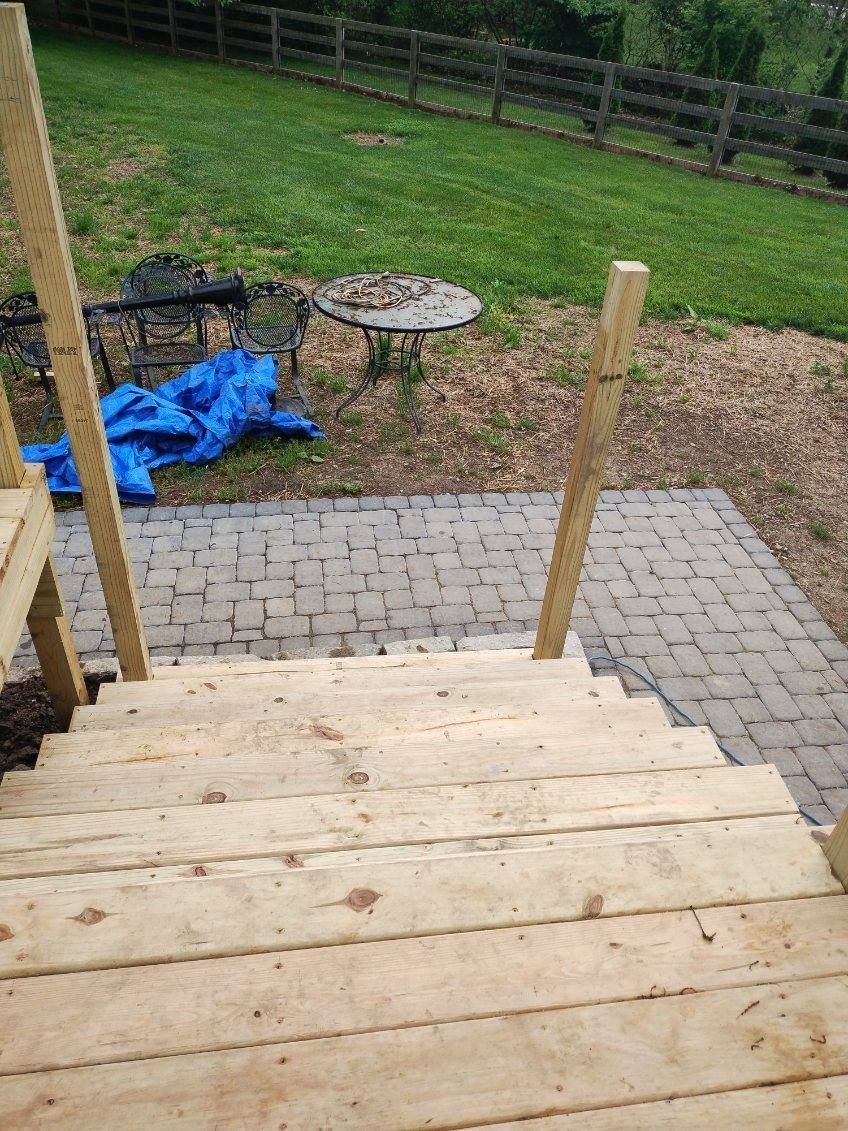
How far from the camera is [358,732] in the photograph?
2.59 m

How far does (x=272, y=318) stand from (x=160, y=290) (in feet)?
3.11

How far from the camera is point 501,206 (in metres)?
11.1

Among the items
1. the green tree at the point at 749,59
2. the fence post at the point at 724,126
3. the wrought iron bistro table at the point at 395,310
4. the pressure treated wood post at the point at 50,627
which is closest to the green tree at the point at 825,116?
the green tree at the point at 749,59

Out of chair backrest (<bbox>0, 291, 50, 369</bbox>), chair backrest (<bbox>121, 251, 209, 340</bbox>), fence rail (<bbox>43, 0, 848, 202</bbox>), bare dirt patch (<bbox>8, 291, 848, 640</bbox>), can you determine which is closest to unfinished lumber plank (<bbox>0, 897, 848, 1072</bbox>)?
bare dirt patch (<bbox>8, 291, 848, 640</bbox>)

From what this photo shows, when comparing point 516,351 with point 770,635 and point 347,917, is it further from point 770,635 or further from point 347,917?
point 347,917

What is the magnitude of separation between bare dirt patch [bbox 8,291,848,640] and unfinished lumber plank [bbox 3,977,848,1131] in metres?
3.89

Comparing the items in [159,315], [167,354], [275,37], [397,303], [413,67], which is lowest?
[167,354]

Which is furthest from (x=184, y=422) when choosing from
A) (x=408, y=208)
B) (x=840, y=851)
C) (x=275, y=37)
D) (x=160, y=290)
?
(x=275, y=37)

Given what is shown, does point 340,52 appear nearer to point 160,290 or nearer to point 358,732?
point 160,290

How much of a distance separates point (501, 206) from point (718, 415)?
571cm

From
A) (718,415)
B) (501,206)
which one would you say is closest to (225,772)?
(718,415)

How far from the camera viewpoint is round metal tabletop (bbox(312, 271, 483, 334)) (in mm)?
5652

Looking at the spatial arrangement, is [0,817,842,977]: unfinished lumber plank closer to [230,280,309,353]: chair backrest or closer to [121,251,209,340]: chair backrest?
[230,280,309,353]: chair backrest

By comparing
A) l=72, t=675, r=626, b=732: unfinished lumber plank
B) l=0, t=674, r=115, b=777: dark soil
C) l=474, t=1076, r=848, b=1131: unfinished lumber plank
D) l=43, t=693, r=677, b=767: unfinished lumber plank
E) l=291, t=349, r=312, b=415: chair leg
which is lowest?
l=291, t=349, r=312, b=415: chair leg
